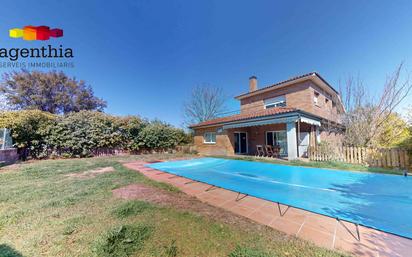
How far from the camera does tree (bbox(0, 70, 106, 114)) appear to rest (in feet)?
70.0

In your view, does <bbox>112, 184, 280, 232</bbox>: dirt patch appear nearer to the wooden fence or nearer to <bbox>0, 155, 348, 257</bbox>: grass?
<bbox>0, 155, 348, 257</bbox>: grass

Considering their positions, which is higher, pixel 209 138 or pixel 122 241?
pixel 209 138

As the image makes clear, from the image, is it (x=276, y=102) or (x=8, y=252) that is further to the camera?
(x=276, y=102)

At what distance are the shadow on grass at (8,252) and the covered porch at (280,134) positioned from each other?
13062mm

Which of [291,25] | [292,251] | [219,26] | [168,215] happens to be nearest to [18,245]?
[168,215]

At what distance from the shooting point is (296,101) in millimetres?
14953

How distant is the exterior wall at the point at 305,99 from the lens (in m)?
14.2

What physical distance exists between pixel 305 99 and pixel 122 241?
16.7m

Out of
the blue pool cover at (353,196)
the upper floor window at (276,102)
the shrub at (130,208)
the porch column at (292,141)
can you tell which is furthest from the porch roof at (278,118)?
the shrub at (130,208)

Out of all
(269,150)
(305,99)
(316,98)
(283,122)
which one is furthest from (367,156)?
(316,98)

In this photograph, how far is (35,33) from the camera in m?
10.8

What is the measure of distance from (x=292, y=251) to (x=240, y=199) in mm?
2358

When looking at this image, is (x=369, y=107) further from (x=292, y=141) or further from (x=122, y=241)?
(x=122, y=241)

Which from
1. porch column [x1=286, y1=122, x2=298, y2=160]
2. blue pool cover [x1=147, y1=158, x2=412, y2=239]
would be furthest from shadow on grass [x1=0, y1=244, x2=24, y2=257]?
porch column [x1=286, y1=122, x2=298, y2=160]
